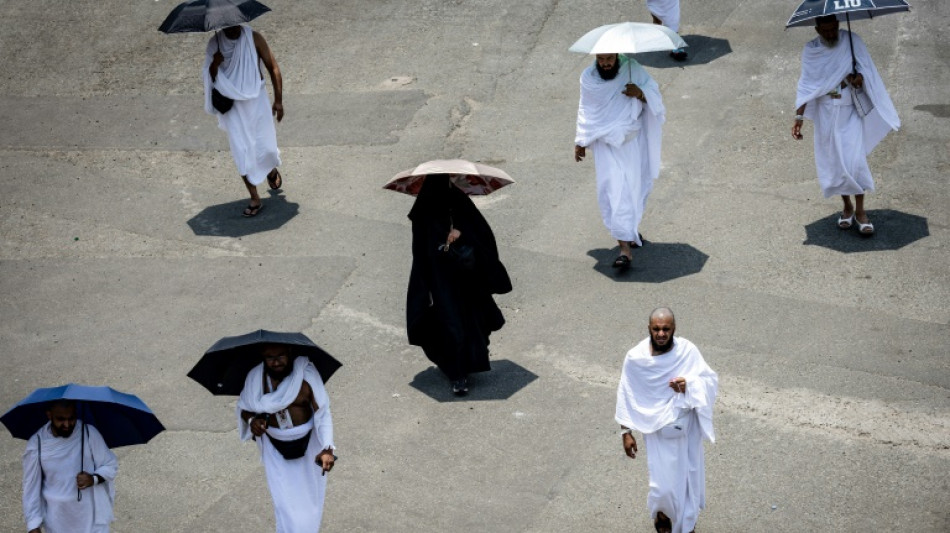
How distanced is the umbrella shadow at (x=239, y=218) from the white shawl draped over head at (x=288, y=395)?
5621 mm

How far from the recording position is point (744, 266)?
38.7ft

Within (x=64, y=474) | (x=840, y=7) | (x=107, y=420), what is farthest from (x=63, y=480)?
(x=840, y=7)

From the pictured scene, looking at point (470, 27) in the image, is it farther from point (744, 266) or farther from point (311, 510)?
point (311, 510)

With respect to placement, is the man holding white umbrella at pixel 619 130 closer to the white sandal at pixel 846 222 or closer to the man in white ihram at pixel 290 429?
the white sandal at pixel 846 222

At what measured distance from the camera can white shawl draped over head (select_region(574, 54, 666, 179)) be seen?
467 inches

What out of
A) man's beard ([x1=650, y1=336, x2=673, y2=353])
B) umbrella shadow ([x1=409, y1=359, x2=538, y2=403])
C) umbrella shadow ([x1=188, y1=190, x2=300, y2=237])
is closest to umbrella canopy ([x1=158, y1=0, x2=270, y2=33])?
umbrella shadow ([x1=188, y1=190, x2=300, y2=237])

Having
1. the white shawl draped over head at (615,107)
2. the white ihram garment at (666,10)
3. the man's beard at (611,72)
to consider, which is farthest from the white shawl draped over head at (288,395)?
the white ihram garment at (666,10)

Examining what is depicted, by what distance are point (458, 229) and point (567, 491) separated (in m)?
2.36

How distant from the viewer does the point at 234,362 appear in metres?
7.78

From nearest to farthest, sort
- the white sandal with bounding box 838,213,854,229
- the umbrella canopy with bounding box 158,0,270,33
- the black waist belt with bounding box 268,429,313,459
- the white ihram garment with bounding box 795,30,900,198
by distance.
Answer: the black waist belt with bounding box 268,429,313,459
the white ihram garment with bounding box 795,30,900,198
the white sandal with bounding box 838,213,854,229
the umbrella canopy with bounding box 158,0,270,33

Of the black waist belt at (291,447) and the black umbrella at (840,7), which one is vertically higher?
the black umbrella at (840,7)

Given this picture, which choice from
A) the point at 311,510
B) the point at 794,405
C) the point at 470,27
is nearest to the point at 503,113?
the point at 470,27

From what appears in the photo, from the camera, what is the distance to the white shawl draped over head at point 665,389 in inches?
304

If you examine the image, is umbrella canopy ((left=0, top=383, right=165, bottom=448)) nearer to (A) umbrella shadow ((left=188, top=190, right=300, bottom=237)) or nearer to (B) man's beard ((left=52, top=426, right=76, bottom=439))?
(B) man's beard ((left=52, top=426, right=76, bottom=439))
